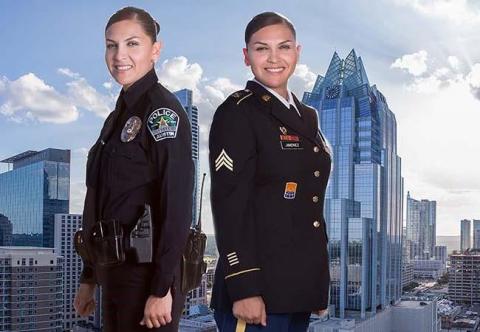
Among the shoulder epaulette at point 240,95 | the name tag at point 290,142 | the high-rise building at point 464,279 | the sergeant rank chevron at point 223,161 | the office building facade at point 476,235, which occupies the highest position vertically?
the shoulder epaulette at point 240,95

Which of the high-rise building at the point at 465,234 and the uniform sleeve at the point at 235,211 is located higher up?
the uniform sleeve at the point at 235,211

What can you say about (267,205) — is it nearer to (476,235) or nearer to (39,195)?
(39,195)

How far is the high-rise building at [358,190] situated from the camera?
40.3 meters

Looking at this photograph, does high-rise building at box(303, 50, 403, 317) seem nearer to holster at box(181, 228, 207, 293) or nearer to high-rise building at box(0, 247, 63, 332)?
high-rise building at box(0, 247, 63, 332)

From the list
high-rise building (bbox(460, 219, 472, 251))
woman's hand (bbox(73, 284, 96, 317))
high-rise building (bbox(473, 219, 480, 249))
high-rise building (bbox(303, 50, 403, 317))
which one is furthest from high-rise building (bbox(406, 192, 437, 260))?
woman's hand (bbox(73, 284, 96, 317))

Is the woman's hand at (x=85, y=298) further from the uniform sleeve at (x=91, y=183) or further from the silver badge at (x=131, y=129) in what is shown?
the silver badge at (x=131, y=129)

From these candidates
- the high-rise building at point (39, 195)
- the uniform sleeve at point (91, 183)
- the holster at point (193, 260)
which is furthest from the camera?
the high-rise building at point (39, 195)

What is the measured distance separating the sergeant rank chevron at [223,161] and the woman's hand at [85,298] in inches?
27.4

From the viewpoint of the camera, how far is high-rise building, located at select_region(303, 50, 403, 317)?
4028 centimetres

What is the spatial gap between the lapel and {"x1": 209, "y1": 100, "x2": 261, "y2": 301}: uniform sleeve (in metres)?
0.13

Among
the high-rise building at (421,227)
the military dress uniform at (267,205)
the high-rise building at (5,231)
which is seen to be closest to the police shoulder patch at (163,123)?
the military dress uniform at (267,205)

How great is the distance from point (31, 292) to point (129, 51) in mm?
27020

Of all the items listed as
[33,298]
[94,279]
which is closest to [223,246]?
[94,279]

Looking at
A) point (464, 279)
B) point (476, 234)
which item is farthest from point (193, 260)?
point (476, 234)
